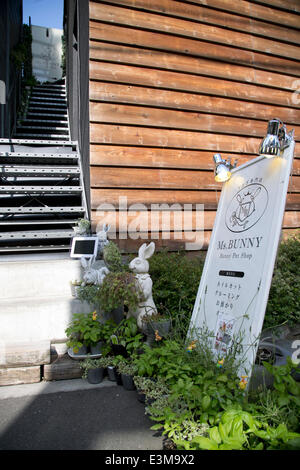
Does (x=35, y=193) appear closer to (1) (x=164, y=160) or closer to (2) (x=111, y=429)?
(1) (x=164, y=160)

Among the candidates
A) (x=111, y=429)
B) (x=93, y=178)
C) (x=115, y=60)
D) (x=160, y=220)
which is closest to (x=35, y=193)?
(x=93, y=178)

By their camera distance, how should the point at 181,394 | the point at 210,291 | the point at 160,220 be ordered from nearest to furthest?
1. the point at 181,394
2. the point at 210,291
3. the point at 160,220

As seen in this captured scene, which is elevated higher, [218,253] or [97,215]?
[97,215]

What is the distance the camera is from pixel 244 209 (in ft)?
8.61

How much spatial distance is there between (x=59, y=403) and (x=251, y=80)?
504 centimetres

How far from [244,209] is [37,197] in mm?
3462

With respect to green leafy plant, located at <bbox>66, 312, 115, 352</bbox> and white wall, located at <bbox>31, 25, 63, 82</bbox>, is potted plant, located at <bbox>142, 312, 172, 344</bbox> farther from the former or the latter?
white wall, located at <bbox>31, 25, 63, 82</bbox>

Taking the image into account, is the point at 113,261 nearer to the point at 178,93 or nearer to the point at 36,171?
the point at 36,171

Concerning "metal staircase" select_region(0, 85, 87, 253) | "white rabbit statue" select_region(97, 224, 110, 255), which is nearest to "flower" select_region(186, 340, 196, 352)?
"white rabbit statue" select_region(97, 224, 110, 255)

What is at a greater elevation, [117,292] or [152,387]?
[117,292]

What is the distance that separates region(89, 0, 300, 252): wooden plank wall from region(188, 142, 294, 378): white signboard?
1.81 m

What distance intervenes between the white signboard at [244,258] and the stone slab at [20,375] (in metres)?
1.27

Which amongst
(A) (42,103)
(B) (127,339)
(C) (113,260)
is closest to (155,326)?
(B) (127,339)

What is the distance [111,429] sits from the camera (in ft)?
6.53
